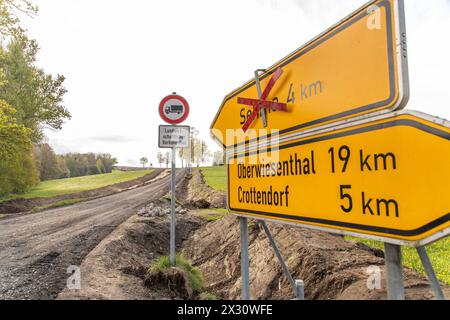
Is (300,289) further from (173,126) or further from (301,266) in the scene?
(173,126)

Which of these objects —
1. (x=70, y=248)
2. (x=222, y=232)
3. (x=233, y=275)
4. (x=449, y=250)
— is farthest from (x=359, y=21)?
(x=222, y=232)

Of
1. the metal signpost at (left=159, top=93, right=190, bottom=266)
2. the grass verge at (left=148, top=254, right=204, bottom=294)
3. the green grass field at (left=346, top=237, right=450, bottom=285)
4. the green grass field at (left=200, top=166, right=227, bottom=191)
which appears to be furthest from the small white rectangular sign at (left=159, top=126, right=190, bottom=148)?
the green grass field at (left=346, top=237, right=450, bottom=285)

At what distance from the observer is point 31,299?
3.46 m

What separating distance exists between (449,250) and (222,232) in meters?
5.67

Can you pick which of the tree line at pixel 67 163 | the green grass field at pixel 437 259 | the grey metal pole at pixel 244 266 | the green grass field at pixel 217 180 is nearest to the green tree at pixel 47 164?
the tree line at pixel 67 163

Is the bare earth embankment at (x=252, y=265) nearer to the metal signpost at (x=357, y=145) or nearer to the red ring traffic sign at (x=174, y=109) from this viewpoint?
the metal signpost at (x=357, y=145)

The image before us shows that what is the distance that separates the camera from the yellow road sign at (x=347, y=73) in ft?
4.72

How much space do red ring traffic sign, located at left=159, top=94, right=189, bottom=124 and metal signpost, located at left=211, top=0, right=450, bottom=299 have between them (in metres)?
2.78

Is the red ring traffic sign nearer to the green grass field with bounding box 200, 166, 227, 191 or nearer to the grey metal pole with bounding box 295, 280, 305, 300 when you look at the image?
the green grass field with bounding box 200, 166, 227, 191

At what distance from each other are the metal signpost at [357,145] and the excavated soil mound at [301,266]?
82.4 inches

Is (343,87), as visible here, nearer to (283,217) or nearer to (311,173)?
(311,173)

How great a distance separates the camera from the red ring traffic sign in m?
4.98

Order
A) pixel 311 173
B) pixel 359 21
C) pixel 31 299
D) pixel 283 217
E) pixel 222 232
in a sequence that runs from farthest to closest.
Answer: pixel 222 232 < pixel 31 299 < pixel 283 217 < pixel 311 173 < pixel 359 21

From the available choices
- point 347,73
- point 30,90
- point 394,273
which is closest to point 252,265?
point 394,273
